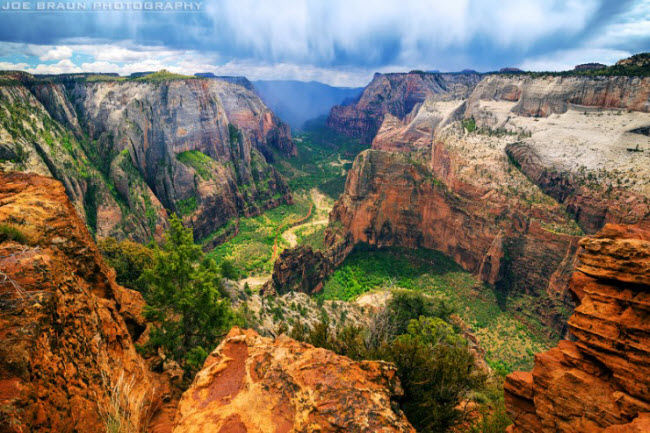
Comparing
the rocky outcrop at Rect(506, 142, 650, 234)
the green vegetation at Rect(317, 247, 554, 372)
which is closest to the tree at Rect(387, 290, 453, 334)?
the green vegetation at Rect(317, 247, 554, 372)

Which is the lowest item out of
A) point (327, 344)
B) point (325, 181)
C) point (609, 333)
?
point (325, 181)

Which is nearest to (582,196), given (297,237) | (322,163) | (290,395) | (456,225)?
(456,225)

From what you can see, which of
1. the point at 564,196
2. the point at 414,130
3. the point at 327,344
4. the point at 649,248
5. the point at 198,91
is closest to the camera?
the point at 649,248

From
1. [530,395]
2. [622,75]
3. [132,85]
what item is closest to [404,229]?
[622,75]

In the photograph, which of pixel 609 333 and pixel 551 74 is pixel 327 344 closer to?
pixel 609 333

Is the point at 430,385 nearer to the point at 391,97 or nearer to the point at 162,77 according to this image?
the point at 162,77

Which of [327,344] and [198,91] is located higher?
[198,91]

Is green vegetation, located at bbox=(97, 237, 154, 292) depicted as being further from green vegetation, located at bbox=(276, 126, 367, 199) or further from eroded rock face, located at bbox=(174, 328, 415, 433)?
green vegetation, located at bbox=(276, 126, 367, 199)
